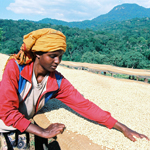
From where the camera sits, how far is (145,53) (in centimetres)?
3005

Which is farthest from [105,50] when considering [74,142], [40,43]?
[40,43]

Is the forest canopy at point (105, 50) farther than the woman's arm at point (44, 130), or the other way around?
the forest canopy at point (105, 50)

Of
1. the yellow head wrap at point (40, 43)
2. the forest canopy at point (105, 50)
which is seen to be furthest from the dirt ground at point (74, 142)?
the forest canopy at point (105, 50)

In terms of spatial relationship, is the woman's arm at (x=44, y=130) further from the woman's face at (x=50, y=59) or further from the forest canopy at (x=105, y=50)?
the forest canopy at (x=105, y=50)

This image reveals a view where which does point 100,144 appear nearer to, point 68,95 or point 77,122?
point 77,122

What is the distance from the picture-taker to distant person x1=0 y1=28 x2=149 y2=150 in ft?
3.59

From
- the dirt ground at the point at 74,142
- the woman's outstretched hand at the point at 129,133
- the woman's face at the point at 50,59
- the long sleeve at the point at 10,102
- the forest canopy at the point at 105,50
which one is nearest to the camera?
the long sleeve at the point at 10,102

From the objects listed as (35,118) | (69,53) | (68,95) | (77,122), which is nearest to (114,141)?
(77,122)

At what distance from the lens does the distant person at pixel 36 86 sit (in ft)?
3.59

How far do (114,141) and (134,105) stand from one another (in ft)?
4.21

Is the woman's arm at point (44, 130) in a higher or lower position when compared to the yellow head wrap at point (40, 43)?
lower

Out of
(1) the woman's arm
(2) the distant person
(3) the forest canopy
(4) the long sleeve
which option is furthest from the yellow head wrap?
(3) the forest canopy

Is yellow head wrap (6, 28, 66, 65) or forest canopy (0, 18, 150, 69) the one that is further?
forest canopy (0, 18, 150, 69)

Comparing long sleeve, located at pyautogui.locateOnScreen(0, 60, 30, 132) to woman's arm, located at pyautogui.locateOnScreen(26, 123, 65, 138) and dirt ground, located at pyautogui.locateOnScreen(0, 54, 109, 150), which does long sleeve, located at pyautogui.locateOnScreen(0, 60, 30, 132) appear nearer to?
woman's arm, located at pyautogui.locateOnScreen(26, 123, 65, 138)
